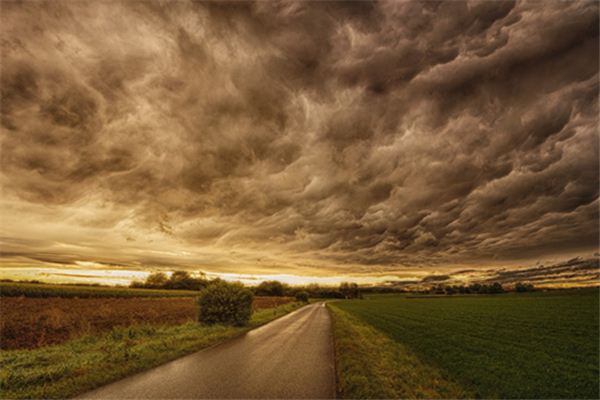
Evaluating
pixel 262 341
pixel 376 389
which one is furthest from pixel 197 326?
pixel 376 389

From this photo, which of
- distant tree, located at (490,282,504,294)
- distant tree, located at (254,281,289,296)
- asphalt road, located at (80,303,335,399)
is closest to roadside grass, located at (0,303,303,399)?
asphalt road, located at (80,303,335,399)

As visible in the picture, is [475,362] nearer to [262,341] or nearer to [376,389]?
[376,389]

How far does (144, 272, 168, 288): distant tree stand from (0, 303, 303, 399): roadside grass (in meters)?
122

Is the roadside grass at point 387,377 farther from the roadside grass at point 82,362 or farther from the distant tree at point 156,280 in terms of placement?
the distant tree at point 156,280

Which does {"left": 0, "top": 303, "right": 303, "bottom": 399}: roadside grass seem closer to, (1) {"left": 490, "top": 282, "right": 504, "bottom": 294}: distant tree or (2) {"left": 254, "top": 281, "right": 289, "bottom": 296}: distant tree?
(2) {"left": 254, "top": 281, "right": 289, "bottom": 296}: distant tree

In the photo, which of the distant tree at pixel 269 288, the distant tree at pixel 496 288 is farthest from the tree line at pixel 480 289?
the distant tree at pixel 269 288

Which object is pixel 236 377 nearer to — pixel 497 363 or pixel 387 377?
pixel 387 377

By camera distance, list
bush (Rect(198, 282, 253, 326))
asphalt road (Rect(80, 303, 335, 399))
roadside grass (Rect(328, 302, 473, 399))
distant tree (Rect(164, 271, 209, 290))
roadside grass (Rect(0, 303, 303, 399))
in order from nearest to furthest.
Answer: asphalt road (Rect(80, 303, 335, 399))
roadside grass (Rect(0, 303, 303, 399))
roadside grass (Rect(328, 302, 473, 399))
bush (Rect(198, 282, 253, 326))
distant tree (Rect(164, 271, 209, 290))

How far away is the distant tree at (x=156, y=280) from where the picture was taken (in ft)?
406

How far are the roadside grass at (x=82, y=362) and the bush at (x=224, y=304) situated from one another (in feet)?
17.5

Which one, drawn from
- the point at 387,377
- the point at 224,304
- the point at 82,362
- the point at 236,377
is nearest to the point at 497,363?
the point at 387,377

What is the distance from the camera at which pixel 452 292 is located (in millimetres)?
190000

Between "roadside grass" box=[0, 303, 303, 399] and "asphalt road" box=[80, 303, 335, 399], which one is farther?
"roadside grass" box=[0, 303, 303, 399]

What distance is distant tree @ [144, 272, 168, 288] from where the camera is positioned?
124m
